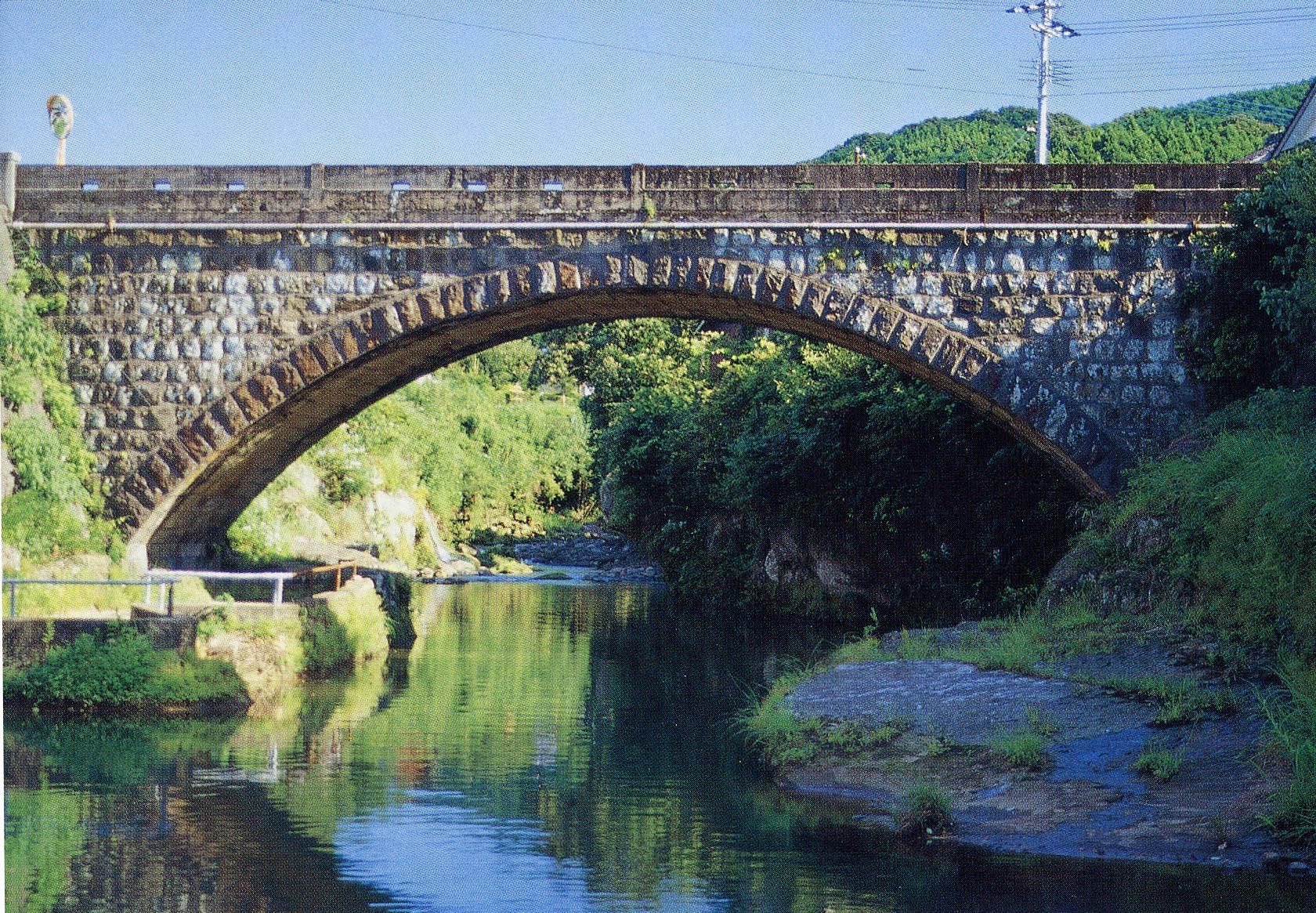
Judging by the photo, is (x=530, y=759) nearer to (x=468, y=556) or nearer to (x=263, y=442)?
(x=263, y=442)

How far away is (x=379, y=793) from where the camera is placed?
9742 millimetres

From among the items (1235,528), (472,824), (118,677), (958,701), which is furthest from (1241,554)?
(118,677)

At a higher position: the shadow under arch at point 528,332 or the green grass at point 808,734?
the shadow under arch at point 528,332

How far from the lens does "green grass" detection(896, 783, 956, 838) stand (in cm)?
829

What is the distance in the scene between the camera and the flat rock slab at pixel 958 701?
9.17 meters

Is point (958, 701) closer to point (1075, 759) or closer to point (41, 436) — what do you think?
point (1075, 759)

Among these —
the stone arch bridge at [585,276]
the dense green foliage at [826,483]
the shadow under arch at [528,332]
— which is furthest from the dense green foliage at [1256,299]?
the dense green foliage at [826,483]

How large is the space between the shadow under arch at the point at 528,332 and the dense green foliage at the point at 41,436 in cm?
42

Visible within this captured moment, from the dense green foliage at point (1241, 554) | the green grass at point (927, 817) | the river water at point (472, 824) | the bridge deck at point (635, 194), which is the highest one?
the bridge deck at point (635, 194)

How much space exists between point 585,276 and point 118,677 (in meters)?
5.75

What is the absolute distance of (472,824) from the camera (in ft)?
29.3

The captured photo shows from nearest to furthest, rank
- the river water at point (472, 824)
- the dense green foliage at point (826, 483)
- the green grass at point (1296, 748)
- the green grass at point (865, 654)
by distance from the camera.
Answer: the river water at point (472, 824)
the green grass at point (1296, 748)
the green grass at point (865, 654)
the dense green foliage at point (826, 483)

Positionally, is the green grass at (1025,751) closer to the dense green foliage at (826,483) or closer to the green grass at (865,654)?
the green grass at (865,654)

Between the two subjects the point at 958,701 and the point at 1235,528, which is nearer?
the point at 958,701
